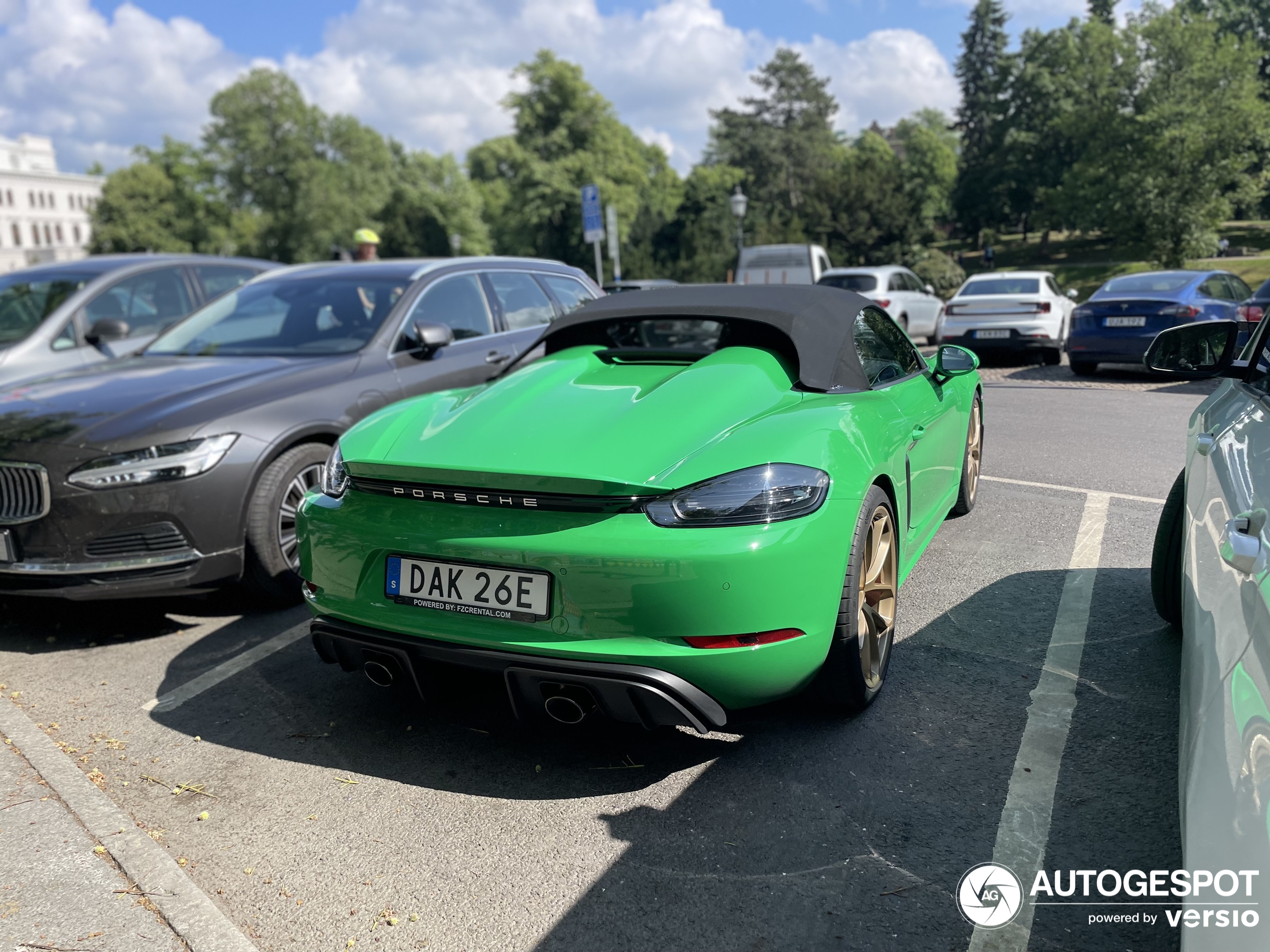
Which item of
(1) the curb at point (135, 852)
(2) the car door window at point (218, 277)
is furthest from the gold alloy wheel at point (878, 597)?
(2) the car door window at point (218, 277)

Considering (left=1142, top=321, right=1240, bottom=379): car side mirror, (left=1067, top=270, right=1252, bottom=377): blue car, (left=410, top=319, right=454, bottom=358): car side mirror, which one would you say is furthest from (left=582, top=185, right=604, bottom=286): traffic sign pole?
(left=1142, top=321, right=1240, bottom=379): car side mirror

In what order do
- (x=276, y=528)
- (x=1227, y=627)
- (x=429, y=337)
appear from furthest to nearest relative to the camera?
1. (x=429, y=337)
2. (x=276, y=528)
3. (x=1227, y=627)

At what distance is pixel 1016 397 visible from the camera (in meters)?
11.4

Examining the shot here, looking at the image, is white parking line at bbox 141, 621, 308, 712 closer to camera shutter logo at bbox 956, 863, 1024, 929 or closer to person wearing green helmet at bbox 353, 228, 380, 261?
camera shutter logo at bbox 956, 863, 1024, 929

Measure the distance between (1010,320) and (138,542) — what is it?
13216mm

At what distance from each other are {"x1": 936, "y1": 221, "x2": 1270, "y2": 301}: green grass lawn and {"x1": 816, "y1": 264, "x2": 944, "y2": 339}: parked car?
26559 millimetres

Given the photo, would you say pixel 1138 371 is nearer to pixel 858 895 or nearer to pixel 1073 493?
pixel 1073 493

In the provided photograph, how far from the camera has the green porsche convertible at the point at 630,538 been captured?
2758mm

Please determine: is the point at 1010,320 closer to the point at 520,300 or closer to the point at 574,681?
the point at 520,300

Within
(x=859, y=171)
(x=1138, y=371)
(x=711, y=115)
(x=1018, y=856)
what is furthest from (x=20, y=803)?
(x=711, y=115)

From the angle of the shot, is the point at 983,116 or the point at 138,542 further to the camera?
the point at 983,116

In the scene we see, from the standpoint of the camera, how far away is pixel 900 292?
18.9 metres

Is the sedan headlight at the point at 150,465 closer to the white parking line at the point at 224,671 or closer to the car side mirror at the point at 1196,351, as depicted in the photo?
the white parking line at the point at 224,671

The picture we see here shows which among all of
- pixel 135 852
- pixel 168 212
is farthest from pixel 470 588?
pixel 168 212
